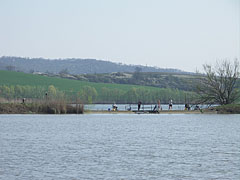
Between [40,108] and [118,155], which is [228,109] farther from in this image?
[118,155]

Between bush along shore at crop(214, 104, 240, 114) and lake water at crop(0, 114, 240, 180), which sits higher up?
bush along shore at crop(214, 104, 240, 114)

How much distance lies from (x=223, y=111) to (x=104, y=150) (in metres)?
49.9

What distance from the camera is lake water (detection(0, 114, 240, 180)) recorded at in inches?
982

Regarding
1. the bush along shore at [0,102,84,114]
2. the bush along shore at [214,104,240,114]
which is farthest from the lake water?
the bush along shore at [214,104,240,114]

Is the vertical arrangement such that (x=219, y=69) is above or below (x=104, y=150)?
above

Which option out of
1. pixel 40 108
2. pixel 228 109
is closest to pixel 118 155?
pixel 40 108

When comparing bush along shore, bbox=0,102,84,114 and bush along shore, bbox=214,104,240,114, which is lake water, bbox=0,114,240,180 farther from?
bush along shore, bbox=214,104,240,114

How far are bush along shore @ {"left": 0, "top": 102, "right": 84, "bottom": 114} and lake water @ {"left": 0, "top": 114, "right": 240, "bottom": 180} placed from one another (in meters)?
25.6

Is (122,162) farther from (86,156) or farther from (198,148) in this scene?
(198,148)

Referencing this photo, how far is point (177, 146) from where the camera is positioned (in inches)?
1439

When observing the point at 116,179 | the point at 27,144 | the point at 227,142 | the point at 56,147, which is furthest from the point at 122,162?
the point at 227,142

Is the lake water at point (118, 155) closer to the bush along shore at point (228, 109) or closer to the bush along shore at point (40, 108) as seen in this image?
the bush along shore at point (40, 108)

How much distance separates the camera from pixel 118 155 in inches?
1236

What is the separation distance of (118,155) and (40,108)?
45.2 m
